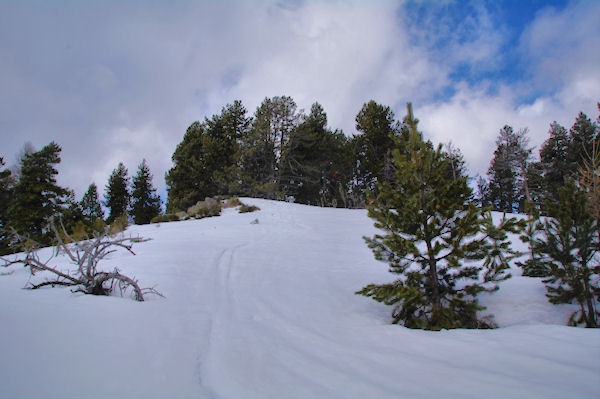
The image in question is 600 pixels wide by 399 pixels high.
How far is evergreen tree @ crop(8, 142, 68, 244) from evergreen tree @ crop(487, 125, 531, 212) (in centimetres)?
3793

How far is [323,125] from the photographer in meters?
27.7

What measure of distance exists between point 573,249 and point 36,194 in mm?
29101

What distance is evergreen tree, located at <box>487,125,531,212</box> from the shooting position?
24.6 m

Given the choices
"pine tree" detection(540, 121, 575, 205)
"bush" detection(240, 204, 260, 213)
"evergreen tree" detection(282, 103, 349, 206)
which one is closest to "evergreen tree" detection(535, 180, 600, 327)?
"bush" detection(240, 204, 260, 213)

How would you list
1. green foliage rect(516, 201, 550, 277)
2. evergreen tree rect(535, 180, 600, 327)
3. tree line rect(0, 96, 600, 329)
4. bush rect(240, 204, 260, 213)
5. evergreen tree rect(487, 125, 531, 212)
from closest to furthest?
evergreen tree rect(535, 180, 600, 327), green foliage rect(516, 201, 550, 277), bush rect(240, 204, 260, 213), tree line rect(0, 96, 600, 329), evergreen tree rect(487, 125, 531, 212)

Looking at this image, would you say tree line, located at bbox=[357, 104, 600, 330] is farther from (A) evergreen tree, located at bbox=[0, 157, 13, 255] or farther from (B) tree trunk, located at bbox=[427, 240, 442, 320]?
(A) evergreen tree, located at bbox=[0, 157, 13, 255]

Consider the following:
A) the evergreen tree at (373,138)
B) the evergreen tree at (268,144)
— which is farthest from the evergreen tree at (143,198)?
the evergreen tree at (373,138)

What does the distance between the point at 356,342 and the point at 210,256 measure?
204 inches

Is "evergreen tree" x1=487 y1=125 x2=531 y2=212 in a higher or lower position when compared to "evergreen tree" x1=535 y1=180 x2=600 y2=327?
higher

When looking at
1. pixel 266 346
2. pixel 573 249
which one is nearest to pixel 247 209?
pixel 266 346

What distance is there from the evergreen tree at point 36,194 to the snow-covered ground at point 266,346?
20.7 m

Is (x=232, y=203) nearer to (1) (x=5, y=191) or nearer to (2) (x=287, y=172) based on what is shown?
(2) (x=287, y=172)

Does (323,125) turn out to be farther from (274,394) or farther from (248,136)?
(274,394)

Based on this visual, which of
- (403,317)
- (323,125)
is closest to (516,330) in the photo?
(403,317)
